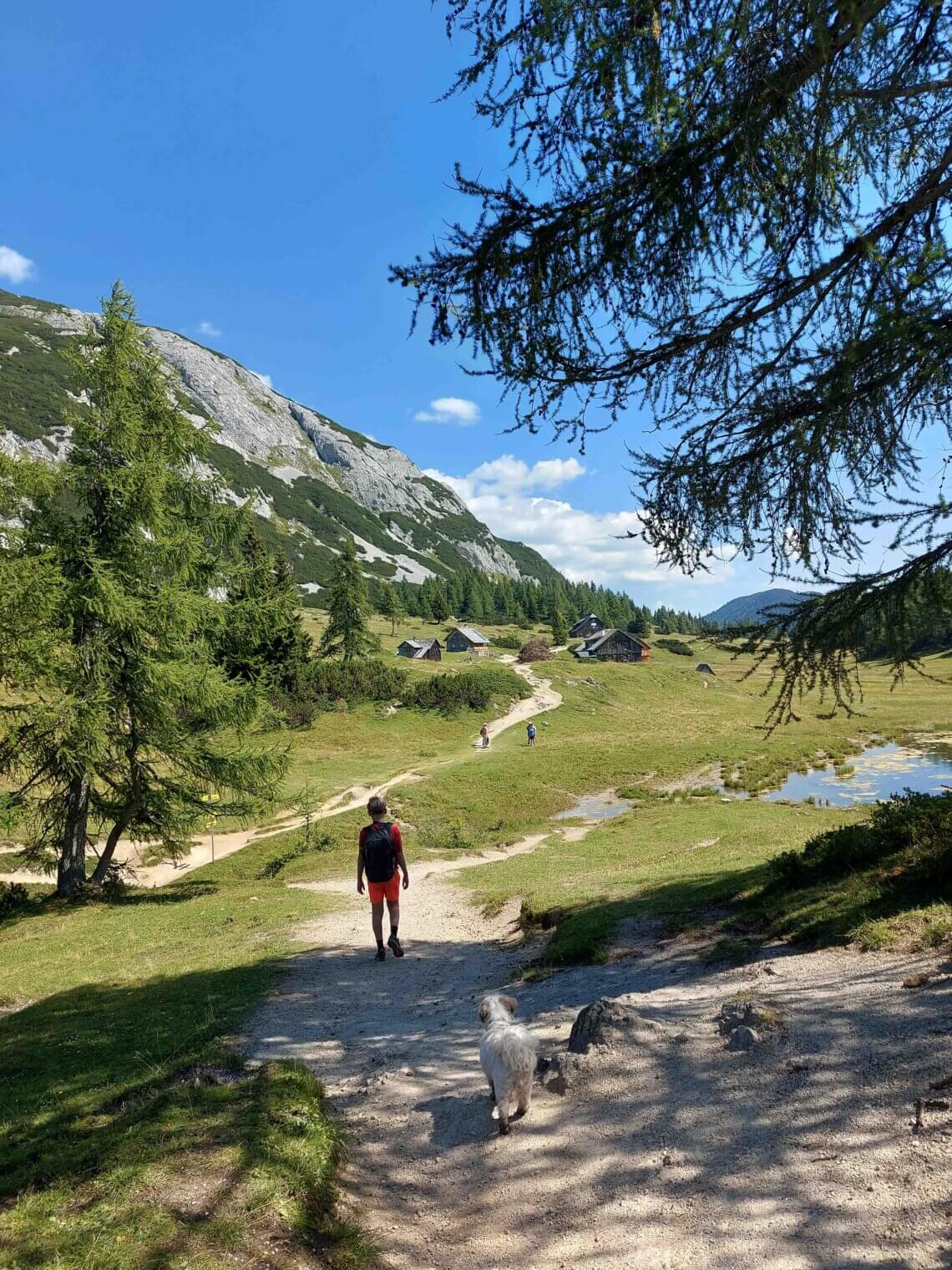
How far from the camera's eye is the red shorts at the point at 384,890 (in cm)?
903

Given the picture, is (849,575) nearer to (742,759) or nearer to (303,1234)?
(303,1234)

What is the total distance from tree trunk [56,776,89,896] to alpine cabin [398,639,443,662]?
2523 inches

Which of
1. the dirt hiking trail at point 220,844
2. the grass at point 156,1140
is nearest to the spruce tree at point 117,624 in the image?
the dirt hiking trail at point 220,844

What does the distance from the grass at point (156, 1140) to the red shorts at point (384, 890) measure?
5.42ft

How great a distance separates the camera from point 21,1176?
365 cm

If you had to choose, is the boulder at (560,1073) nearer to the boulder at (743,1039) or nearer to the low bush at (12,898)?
the boulder at (743,1039)

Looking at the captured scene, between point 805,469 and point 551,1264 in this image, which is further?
point 805,469

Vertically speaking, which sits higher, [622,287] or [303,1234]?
[622,287]

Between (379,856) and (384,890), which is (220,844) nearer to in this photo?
(384,890)

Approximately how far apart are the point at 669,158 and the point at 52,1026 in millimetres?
10401

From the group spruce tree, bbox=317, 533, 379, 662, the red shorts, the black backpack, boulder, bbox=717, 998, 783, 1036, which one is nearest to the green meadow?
the red shorts

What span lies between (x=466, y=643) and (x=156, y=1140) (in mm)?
87079

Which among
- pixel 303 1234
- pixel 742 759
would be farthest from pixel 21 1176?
pixel 742 759

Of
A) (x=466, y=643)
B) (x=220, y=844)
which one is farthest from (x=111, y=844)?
(x=466, y=643)
